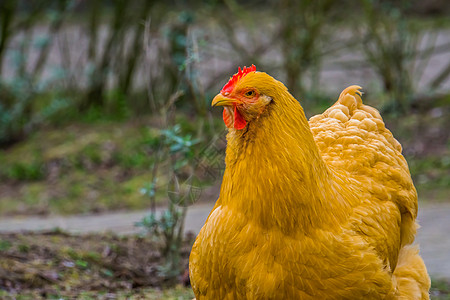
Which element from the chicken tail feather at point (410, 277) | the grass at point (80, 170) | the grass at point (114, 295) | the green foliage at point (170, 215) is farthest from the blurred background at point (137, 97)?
the chicken tail feather at point (410, 277)

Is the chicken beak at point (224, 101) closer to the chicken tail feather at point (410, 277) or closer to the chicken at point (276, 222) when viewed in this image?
the chicken at point (276, 222)

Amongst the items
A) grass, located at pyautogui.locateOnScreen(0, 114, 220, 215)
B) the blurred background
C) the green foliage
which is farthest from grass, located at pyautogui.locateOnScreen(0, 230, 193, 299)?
grass, located at pyautogui.locateOnScreen(0, 114, 220, 215)

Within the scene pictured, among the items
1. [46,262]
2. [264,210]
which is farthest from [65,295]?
[264,210]

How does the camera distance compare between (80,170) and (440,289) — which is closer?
(440,289)

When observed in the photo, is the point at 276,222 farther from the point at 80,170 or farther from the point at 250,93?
the point at 80,170

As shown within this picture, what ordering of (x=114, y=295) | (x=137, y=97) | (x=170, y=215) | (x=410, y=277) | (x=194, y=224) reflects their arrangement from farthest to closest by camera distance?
(x=137, y=97), (x=194, y=224), (x=170, y=215), (x=114, y=295), (x=410, y=277)

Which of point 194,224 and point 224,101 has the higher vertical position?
point 224,101

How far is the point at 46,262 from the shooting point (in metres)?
5.01

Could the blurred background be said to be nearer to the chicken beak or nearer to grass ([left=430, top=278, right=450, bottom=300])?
grass ([left=430, top=278, right=450, bottom=300])

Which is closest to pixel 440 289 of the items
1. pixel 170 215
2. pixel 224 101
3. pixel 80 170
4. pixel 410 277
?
pixel 410 277

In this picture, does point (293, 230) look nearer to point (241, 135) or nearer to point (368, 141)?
point (241, 135)

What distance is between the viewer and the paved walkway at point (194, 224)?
5.89 m

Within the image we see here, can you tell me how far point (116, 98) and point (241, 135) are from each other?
7.82 meters

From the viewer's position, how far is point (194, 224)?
6762 millimetres
